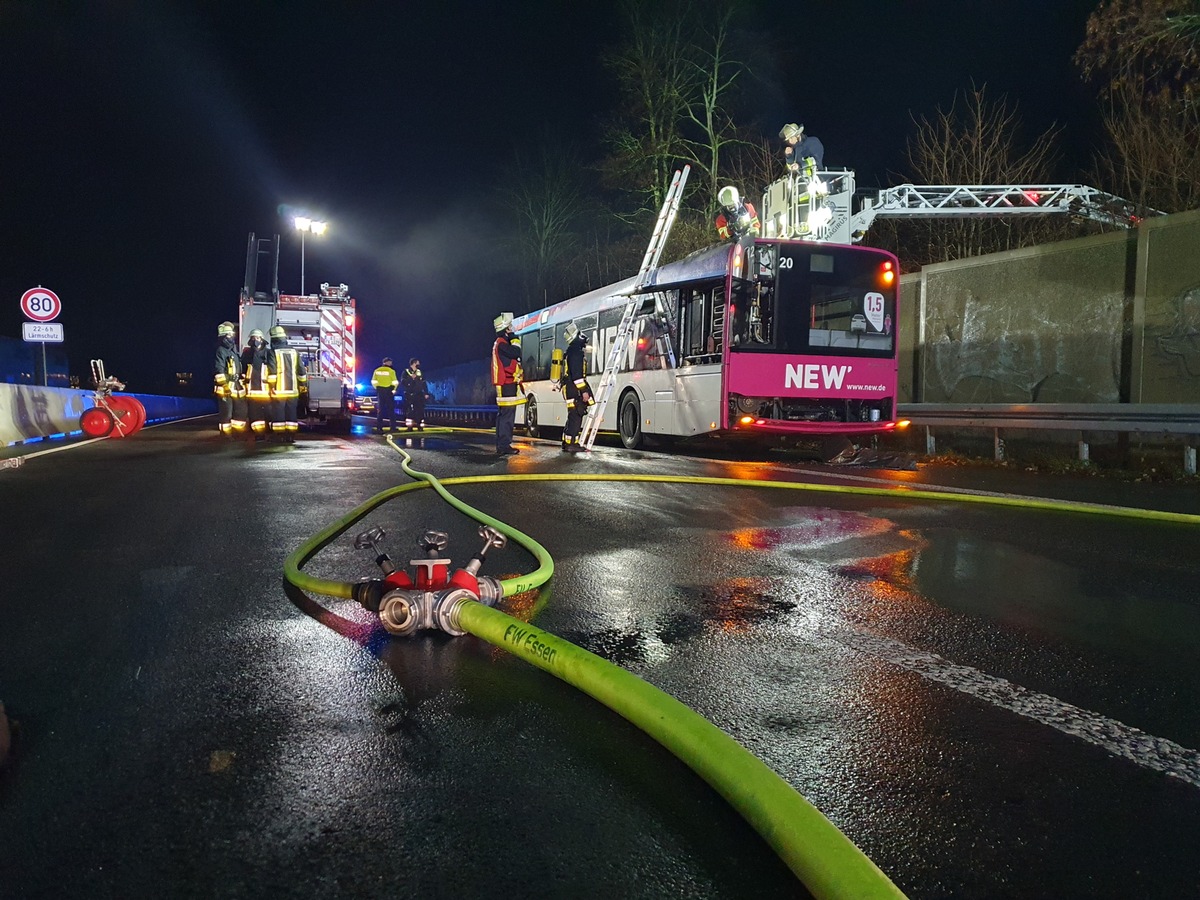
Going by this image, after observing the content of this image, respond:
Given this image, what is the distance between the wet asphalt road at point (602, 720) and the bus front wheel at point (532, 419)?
1460 centimetres

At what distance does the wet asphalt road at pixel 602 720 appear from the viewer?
1.76 m

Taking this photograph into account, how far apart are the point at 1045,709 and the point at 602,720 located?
4.37 ft

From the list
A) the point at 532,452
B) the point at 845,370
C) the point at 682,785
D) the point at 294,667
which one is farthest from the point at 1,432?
the point at 682,785

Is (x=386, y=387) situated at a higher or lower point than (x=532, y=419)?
higher

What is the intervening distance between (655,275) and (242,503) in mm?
8581

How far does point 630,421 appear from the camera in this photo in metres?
14.9

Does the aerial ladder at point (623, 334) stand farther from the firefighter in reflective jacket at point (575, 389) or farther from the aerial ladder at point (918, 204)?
the aerial ladder at point (918, 204)

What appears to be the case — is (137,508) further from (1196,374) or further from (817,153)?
(817,153)

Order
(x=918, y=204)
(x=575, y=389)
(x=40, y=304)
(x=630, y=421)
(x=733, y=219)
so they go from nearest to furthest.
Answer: (x=733, y=219)
(x=575, y=389)
(x=630, y=421)
(x=40, y=304)
(x=918, y=204)

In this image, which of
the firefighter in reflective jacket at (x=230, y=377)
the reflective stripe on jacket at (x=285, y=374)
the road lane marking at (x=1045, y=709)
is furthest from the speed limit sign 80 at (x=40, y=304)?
the road lane marking at (x=1045, y=709)

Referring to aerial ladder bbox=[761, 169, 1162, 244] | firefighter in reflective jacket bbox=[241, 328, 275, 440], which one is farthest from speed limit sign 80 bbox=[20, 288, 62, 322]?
aerial ladder bbox=[761, 169, 1162, 244]

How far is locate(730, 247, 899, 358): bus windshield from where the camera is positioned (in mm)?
11547

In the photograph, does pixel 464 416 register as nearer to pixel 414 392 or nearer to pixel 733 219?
pixel 414 392

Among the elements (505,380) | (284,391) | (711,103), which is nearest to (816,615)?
(505,380)
